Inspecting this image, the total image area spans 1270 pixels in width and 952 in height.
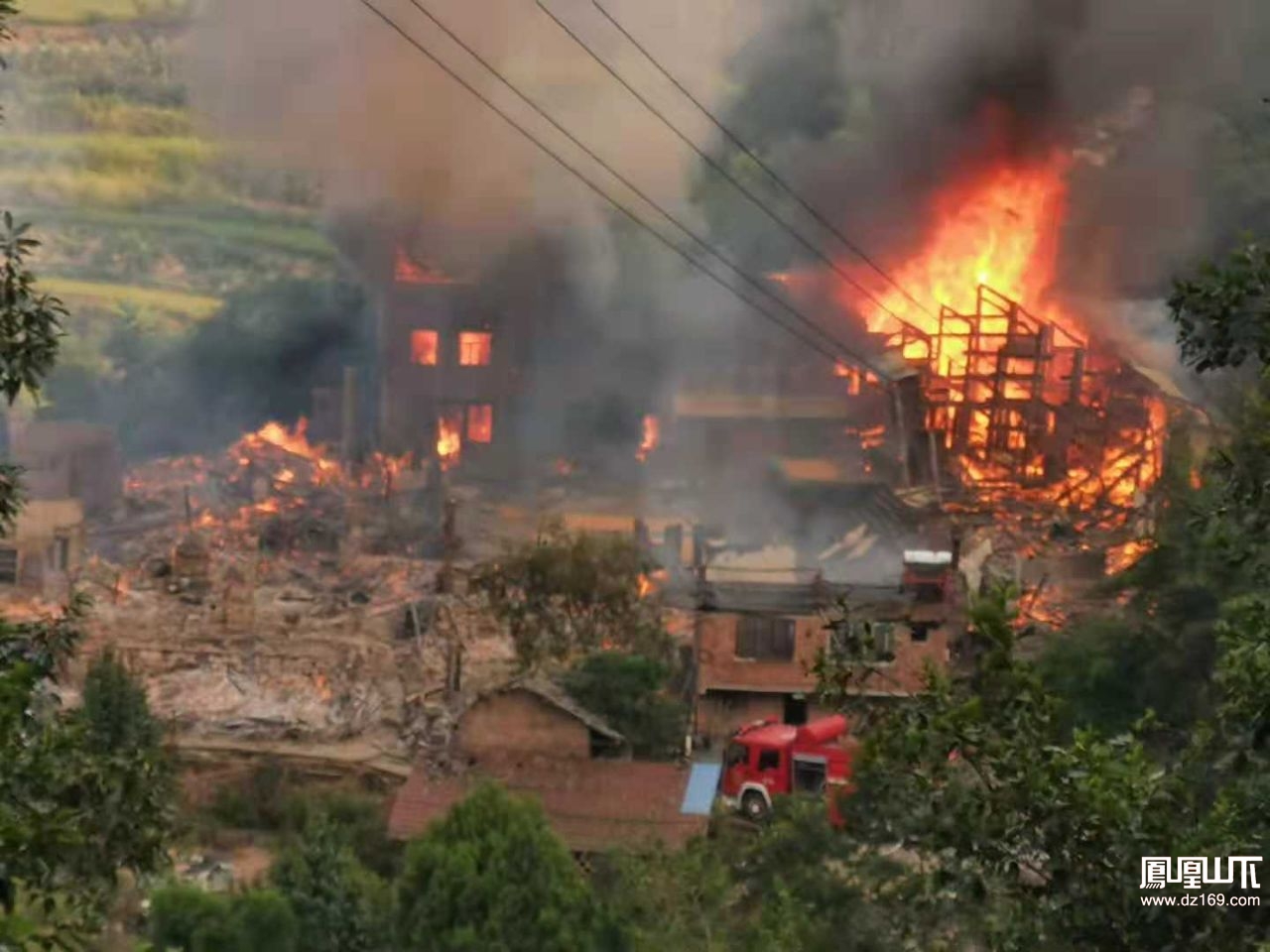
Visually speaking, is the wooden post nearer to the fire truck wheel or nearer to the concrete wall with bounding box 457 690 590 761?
the concrete wall with bounding box 457 690 590 761

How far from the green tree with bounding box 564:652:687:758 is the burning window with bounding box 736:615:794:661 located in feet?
4.17

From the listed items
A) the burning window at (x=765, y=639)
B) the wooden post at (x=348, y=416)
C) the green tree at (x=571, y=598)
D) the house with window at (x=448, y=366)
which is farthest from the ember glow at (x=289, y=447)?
the burning window at (x=765, y=639)

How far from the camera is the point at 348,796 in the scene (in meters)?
16.5

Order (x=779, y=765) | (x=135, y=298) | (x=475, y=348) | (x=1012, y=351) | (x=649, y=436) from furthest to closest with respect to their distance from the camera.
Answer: (x=135, y=298) < (x=475, y=348) < (x=649, y=436) < (x=1012, y=351) < (x=779, y=765)

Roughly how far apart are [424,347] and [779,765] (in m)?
13.2

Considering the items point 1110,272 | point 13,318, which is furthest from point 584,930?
point 1110,272

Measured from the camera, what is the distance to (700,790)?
15.5 metres

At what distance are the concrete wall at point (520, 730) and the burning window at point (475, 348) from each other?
35.3ft

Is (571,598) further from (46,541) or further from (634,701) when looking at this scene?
(46,541)

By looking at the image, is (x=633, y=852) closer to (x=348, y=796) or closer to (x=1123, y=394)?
(x=348, y=796)

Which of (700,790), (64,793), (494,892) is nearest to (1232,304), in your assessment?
(64,793)

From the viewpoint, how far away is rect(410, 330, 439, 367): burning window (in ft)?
90.1

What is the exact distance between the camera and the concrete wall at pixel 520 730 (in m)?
16.9

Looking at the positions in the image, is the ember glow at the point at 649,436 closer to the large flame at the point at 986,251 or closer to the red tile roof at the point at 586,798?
the large flame at the point at 986,251
